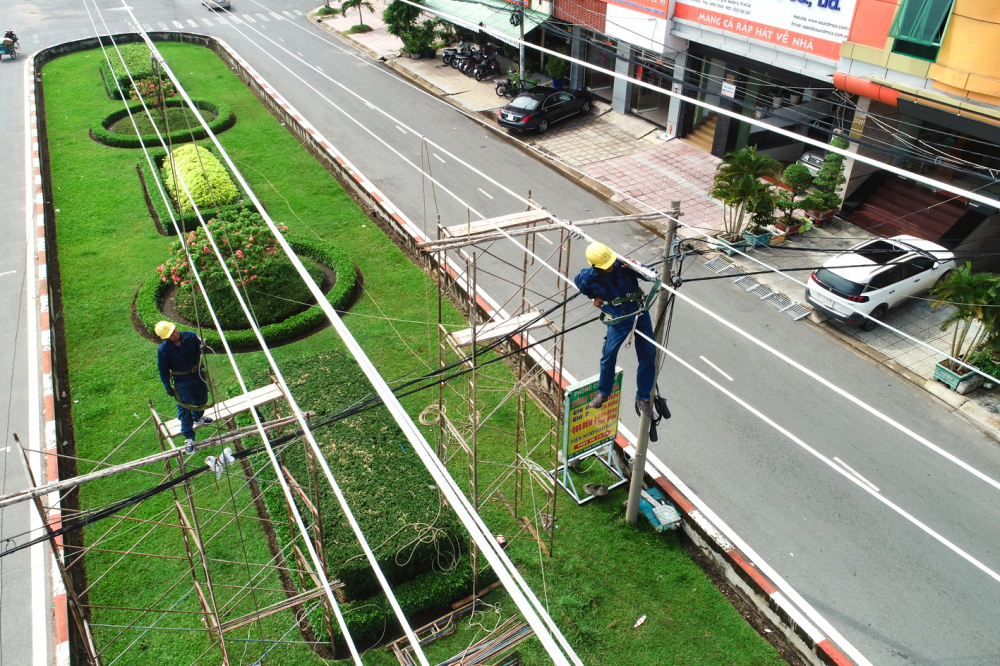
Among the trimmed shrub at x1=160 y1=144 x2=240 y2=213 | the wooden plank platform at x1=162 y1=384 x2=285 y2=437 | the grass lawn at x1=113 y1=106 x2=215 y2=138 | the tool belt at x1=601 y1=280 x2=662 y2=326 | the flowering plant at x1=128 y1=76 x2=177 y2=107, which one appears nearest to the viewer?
the tool belt at x1=601 y1=280 x2=662 y2=326

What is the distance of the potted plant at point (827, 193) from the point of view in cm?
2105

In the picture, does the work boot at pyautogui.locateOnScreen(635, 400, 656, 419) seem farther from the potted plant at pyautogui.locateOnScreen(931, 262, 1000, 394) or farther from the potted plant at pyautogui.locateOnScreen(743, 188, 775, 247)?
the potted plant at pyautogui.locateOnScreen(743, 188, 775, 247)

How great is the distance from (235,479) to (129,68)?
27.2m

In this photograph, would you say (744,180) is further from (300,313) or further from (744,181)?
(300,313)

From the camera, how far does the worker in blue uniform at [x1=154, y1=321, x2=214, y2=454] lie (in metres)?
10.1

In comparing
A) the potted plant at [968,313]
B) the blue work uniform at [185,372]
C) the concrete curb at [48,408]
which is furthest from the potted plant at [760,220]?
the concrete curb at [48,408]

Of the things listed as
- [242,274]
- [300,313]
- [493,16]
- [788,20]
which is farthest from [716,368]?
[493,16]

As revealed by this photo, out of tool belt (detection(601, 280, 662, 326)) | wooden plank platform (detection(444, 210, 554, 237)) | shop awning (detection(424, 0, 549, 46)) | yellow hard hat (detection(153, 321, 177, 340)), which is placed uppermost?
tool belt (detection(601, 280, 662, 326))

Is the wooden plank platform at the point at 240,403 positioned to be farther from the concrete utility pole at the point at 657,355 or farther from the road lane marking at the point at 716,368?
the road lane marking at the point at 716,368

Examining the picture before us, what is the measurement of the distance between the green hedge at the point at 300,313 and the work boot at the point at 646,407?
29.8 ft

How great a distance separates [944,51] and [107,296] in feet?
70.0

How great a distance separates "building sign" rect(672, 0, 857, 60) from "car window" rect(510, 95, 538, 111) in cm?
649

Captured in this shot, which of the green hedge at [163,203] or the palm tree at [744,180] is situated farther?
the green hedge at [163,203]

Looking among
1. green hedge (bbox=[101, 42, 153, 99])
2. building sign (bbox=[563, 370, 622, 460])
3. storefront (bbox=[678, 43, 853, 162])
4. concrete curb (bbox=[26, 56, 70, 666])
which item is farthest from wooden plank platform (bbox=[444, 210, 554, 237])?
green hedge (bbox=[101, 42, 153, 99])
